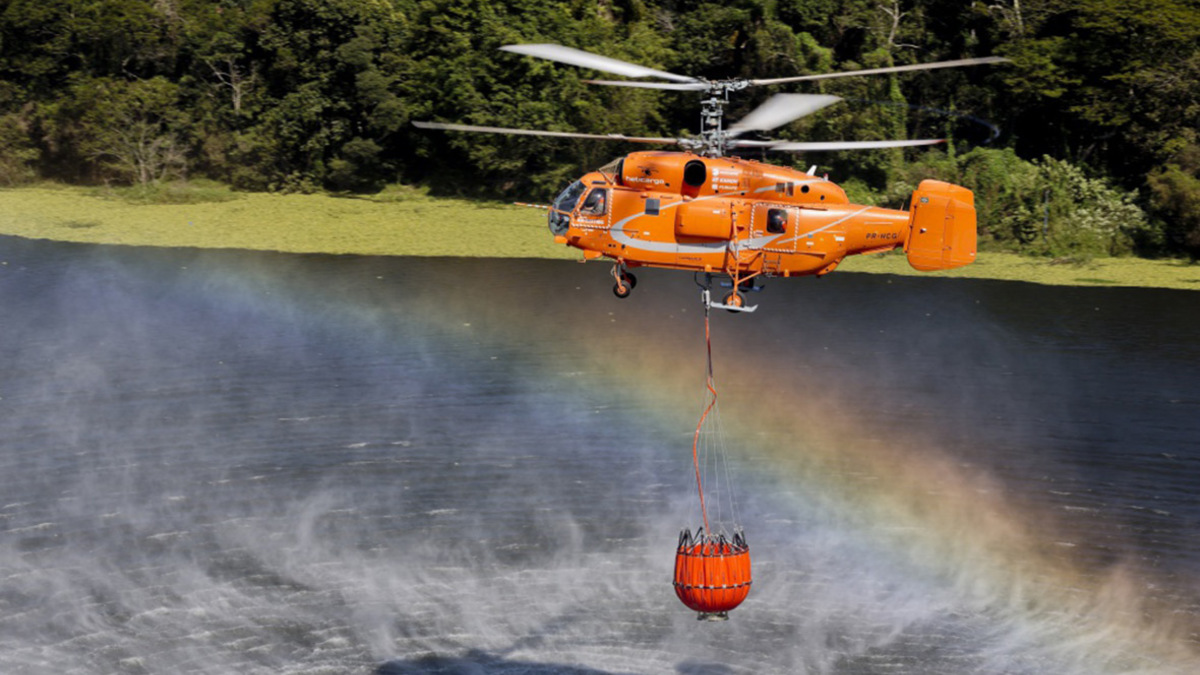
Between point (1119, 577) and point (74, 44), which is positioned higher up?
point (74, 44)

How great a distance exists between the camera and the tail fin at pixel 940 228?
101 feet

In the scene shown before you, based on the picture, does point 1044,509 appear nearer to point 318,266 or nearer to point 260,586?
point 260,586

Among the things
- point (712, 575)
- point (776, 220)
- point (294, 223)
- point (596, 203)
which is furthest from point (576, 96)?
point (712, 575)

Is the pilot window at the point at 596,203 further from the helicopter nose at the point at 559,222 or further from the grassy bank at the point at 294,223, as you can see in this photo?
the grassy bank at the point at 294,223

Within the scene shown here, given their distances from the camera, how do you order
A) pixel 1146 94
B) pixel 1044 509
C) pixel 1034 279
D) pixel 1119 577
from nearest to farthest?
pixel 1119 577
pixel 1044 509
pixel 1034 279
pixel 1146 94

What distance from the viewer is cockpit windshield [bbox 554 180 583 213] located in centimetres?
3222

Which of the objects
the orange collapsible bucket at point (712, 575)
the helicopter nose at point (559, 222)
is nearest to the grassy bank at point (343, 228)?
the helicopter nose at point (559, 222)

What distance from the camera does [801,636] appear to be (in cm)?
3400

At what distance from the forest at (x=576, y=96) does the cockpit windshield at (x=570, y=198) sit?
33579 millimetres

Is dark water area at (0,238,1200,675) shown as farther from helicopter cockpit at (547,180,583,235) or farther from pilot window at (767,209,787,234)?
pilot window at (767,209,787,234)

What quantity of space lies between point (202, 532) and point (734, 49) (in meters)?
42.4

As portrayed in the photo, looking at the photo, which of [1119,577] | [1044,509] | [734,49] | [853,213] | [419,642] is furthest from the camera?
[734,49]

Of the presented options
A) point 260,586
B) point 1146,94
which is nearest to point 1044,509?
point 260,586

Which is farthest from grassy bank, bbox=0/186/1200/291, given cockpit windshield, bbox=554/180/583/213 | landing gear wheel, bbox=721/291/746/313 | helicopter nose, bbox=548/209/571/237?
landing gear wheel, bbox=721/291/746/313
